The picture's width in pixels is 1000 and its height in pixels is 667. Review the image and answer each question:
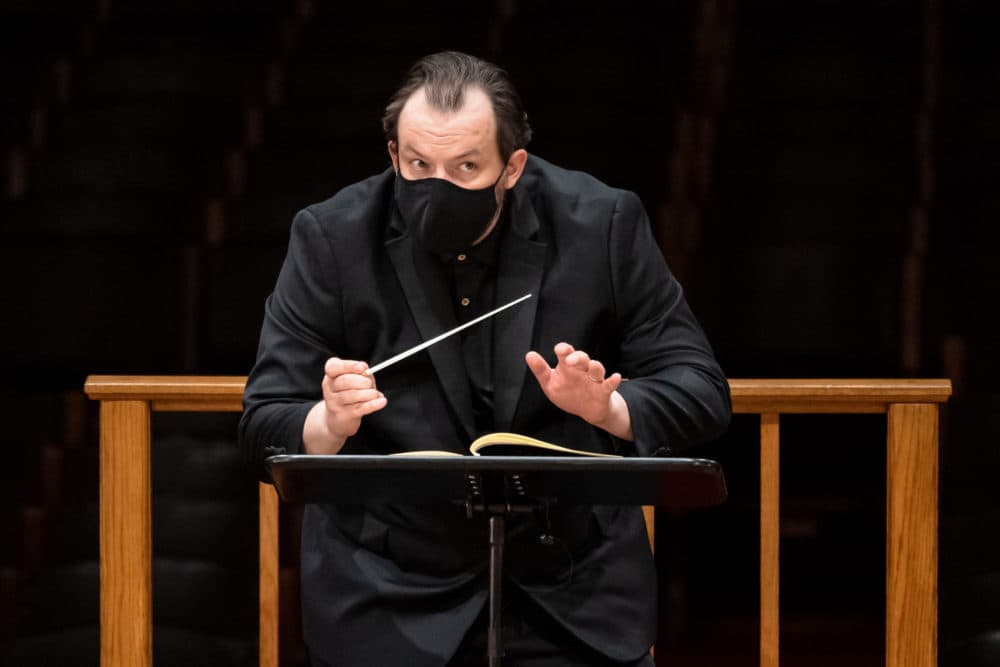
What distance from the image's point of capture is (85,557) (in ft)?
7.63

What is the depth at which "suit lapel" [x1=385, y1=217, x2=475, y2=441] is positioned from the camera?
1.09m

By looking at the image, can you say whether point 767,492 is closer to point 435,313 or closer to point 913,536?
point 913,536

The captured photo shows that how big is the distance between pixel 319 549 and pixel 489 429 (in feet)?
0.56

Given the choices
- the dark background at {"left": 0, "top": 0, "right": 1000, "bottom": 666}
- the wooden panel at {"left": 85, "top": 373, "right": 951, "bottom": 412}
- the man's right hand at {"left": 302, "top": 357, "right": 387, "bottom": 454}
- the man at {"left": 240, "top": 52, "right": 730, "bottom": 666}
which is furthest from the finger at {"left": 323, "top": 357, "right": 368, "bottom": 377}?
the dark background at {"left": 0, "top": 0, "right": 1000, "bottom": 666}

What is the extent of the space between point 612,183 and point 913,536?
210 centimetres

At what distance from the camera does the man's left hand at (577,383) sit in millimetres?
950

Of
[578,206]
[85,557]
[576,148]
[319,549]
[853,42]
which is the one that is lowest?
[85,557]

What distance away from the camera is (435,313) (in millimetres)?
1106

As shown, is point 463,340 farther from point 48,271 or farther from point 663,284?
point 48,271

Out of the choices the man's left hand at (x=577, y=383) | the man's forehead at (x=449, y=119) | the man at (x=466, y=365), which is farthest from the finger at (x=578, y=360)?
the man's forehead at (x=449, y=119)

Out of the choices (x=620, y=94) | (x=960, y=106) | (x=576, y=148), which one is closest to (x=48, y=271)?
(x=576, y=148)

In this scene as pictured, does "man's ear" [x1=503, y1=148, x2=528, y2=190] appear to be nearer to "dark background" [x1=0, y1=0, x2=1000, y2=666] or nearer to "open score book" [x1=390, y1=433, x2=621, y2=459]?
"open score book" [x1=390, y1=433, x2=621, y2=459]

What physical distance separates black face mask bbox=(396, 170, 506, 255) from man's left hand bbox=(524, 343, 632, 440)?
0.14m

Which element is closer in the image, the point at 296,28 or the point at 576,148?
the point at 576,148
